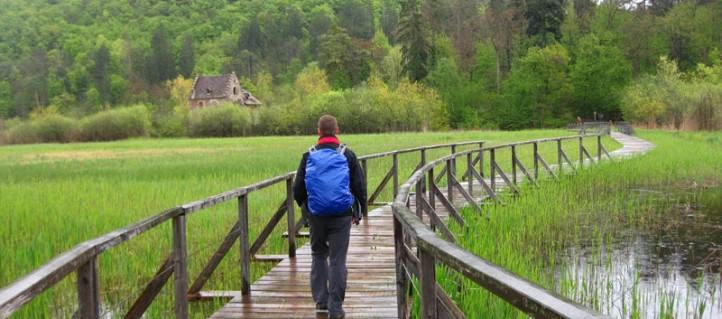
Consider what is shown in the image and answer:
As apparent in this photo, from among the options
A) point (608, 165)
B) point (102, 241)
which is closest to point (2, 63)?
point (608, 165)

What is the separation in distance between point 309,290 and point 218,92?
→ 9291 centimetres

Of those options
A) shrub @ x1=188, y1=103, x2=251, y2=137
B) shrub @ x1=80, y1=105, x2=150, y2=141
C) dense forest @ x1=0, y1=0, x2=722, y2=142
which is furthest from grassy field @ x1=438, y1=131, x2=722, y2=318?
shrub @ x1=80, y1=105, x2=150, y2=141

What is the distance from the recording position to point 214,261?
226 inches

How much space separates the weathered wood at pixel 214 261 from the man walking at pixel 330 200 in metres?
0.94

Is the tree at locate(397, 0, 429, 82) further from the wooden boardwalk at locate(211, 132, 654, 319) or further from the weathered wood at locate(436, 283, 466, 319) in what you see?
the weathered wood at locate(436, 283, 466, 319)

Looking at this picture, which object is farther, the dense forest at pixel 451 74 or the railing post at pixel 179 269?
the dense forest at pixel 451 74

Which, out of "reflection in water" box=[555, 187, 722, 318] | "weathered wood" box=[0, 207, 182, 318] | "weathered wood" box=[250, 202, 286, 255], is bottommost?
"reflection in water" box=[555, 187, 722, 318]

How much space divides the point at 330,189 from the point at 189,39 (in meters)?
122

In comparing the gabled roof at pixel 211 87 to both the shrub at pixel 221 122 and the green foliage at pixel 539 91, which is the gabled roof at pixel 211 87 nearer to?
the shrub at pixel 221 122

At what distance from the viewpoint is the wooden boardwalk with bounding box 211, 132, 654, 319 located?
5361 millimetres

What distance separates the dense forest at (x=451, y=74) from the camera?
57938mm

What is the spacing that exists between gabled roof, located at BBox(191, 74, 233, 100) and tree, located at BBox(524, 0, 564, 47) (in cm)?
4692

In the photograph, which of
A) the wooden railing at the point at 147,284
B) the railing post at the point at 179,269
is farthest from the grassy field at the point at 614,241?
the railing post at the point at 179,269

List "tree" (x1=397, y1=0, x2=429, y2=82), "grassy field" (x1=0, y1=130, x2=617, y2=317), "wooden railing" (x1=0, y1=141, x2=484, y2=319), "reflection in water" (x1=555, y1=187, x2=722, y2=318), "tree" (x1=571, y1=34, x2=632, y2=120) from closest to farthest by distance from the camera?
"wooden railing" (x1=0, y1=141, x2=484, y2=319) → "reflection in water" (x1=555, y1=187, x2=722, y2=318) → "grassy field" (x1=0, y1=130, x2=617, y2=317) → "tree" (x1=571, y1=34, x2=632, y2=120) → "tree" (x1=397, y1=0, x2=429, y2=82)
